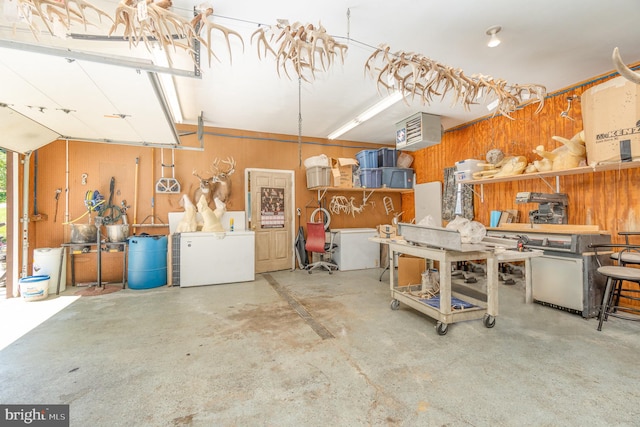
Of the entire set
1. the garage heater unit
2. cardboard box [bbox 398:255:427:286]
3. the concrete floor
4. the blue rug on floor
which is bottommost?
the concrete floor

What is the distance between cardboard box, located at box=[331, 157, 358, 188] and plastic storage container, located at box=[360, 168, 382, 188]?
0.28 metres

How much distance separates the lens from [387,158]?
20.9 ft

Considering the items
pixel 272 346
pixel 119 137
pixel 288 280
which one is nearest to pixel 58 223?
pixel 119 137

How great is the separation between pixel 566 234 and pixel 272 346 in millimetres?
3515

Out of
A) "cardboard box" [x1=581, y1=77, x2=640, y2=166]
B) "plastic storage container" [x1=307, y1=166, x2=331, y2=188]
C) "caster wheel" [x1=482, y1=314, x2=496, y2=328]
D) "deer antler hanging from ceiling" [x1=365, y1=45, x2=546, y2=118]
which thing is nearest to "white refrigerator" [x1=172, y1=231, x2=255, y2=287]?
"plastic storage container" [x1=307, y1=166, x2=331, y2=188]

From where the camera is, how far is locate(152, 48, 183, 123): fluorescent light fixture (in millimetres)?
2918

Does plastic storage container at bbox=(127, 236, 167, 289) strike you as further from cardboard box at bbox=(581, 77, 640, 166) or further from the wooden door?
cardboard box at bbox=(581, 77, 640, 166)

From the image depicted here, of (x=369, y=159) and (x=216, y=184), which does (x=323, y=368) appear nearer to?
(x=216, y=184)

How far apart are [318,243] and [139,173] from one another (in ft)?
11.5

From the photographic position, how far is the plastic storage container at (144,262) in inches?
176

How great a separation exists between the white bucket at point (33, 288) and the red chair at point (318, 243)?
13.1 feet

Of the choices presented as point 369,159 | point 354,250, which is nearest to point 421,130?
point 369,159

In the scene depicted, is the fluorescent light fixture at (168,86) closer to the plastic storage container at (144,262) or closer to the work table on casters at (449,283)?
the plastic storage container at (144,262)

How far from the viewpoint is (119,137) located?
4.19 m
